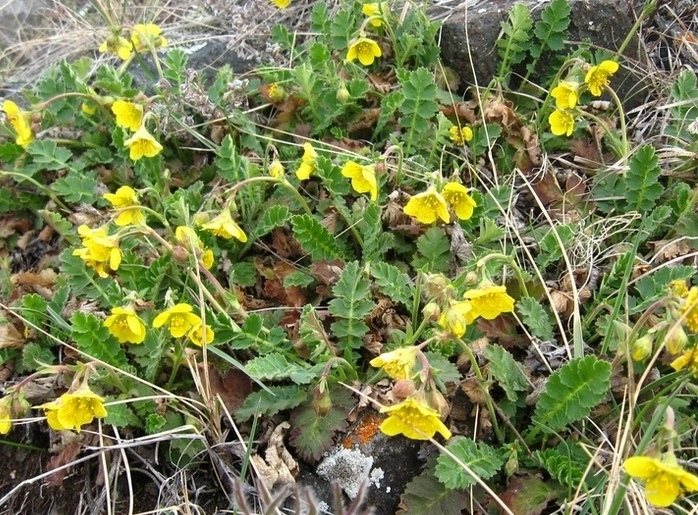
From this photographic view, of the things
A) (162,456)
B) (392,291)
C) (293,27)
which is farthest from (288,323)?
(293,27)

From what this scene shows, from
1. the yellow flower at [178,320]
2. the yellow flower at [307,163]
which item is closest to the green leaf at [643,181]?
the yellow flower at [307,163]

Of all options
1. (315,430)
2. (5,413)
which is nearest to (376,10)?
(315,430)

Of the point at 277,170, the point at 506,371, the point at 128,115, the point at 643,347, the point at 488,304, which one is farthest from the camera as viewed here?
the point at 128,115

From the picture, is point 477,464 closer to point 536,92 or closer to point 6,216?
point 536,92

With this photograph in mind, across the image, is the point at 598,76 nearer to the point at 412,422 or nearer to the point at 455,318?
the point at 455,318

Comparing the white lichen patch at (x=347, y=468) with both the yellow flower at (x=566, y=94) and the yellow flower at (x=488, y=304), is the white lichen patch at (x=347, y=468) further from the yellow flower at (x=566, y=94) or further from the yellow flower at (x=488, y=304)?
the yellow flower at (x=566, y=94)

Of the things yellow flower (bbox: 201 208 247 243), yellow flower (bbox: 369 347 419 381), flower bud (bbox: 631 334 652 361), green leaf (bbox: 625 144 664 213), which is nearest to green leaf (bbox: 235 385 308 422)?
yellow flower (bbox: 369 347 419 381)
